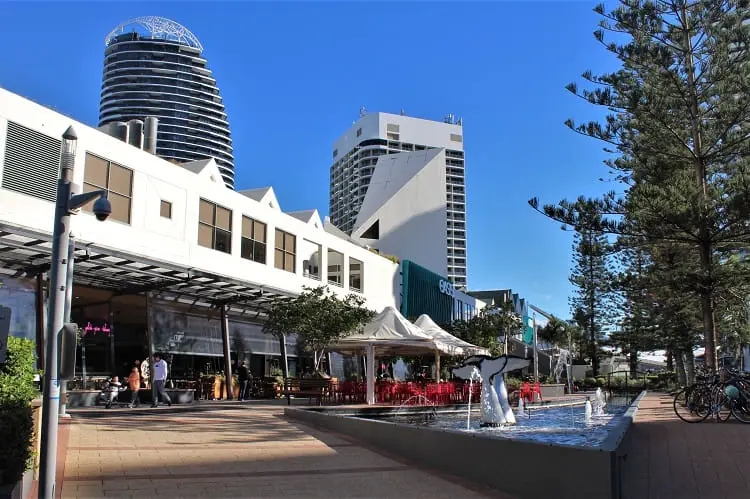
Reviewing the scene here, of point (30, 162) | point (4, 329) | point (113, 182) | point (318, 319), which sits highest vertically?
point (113, 182)

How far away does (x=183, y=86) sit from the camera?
11681 centimetres

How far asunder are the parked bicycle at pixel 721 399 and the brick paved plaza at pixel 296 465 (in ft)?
1.68

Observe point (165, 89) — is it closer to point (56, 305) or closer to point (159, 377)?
point (159, 377)

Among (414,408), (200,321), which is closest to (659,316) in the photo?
(414,408)

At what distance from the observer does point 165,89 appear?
115 metres

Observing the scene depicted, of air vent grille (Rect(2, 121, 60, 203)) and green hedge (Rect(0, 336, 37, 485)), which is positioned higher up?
air vent grille (Rect(2, 121, 60, 203))

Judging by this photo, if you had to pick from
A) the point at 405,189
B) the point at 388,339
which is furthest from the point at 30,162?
the point at 405,189

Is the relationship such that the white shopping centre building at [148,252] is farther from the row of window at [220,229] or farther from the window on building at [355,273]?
the window on building at [355,273]

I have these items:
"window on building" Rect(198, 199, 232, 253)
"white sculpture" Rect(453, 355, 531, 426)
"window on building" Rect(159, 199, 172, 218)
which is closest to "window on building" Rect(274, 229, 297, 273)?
"window on building" Rect(198, 199, 232, 253)

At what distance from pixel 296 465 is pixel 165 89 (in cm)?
11550

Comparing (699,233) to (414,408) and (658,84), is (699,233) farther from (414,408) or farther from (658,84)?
(414,408)

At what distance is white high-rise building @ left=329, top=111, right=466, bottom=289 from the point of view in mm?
62938

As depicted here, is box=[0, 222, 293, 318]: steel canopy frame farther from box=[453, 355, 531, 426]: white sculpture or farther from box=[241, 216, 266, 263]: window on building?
box=[453, 355, 531, 426]: white sculpture

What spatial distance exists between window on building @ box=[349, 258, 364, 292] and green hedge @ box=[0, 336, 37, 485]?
88.7ft
